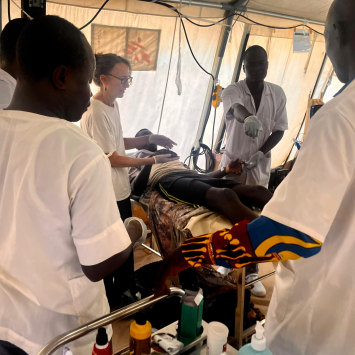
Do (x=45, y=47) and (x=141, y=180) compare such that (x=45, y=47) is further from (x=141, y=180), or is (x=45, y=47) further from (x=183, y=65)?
(x=183, y=65)

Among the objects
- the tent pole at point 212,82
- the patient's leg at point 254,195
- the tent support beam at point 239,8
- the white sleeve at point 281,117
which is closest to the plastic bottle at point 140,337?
the patient's leg at point 254,195

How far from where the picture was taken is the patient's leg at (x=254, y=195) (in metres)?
1.90

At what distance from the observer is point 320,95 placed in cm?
504

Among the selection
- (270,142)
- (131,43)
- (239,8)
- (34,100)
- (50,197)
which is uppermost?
(239,8)

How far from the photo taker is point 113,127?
1.99m

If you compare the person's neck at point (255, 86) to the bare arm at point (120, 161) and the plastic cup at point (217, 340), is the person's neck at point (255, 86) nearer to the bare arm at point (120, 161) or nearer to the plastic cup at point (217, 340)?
the bare arm at point (120, 161)

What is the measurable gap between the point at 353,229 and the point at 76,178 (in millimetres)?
670

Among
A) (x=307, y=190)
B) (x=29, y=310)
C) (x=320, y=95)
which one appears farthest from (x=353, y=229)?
(x=320, y=95)

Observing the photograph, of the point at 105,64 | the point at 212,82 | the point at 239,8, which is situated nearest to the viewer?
the point at 105,64

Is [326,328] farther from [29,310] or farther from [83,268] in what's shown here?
[29,310]

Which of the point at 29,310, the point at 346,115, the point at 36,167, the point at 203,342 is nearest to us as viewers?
the point at 346,115

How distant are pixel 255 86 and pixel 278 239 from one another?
2.26 meters

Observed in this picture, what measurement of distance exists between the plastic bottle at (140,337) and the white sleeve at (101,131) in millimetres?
1213

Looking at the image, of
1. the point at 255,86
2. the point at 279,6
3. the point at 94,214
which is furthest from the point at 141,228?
the point at 279,6
